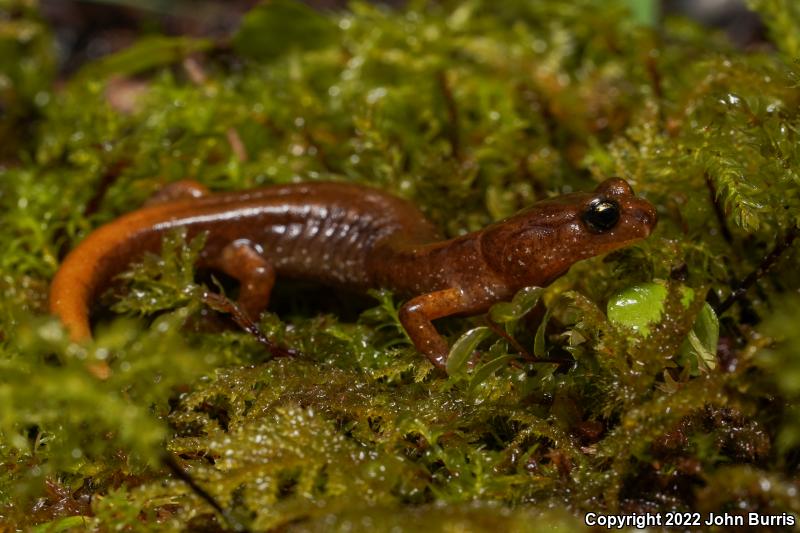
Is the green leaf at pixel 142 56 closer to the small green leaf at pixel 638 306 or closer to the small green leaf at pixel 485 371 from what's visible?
the small green leaf at pixel 485 371

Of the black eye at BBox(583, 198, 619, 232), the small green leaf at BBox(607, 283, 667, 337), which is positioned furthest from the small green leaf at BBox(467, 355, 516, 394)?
the black eye at BBox(583, 198, 619, 232)

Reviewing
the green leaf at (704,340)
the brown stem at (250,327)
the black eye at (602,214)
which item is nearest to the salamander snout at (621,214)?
the black eye at (602,214)

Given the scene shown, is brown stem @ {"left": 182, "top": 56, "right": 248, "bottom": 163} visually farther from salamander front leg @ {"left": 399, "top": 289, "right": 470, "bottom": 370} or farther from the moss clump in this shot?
salamander front leg @ {"left": 399, "top": 289, "right": 470, "bottom": 370}

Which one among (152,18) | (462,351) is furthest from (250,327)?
(152,18)

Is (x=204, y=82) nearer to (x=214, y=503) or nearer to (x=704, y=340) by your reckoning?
(x=214, y=503)

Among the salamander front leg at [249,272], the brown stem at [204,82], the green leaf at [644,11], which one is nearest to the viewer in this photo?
the salamander front leg at [249,272]

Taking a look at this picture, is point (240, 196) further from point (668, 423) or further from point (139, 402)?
point (668, 423)
